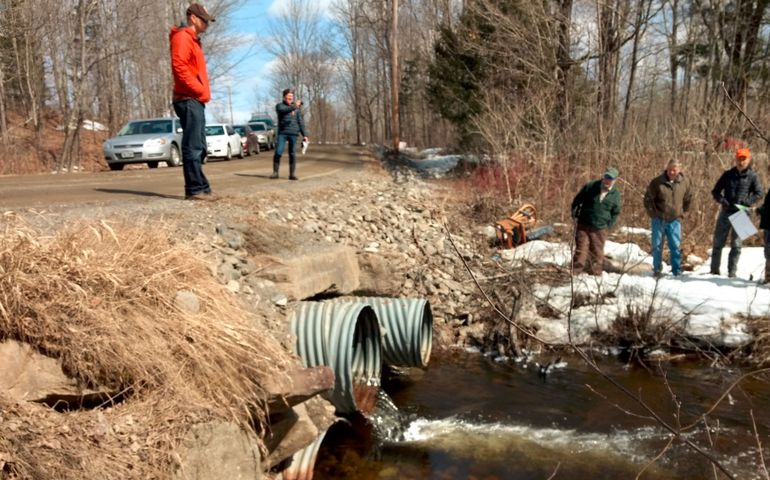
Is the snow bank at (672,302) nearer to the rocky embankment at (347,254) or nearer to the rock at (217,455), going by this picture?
the rocky embankment at (347,254)

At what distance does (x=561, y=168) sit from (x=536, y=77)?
3.92 m

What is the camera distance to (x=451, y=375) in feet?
24.8

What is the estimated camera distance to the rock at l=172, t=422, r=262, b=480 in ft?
11.7

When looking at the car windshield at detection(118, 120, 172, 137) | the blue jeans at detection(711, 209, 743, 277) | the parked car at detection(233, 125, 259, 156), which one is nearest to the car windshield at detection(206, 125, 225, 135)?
the parked car at detection(233, 125, 259, 156)

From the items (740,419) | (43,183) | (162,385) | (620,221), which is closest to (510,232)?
(620,221)

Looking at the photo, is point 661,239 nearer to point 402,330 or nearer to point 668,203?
point 668,203

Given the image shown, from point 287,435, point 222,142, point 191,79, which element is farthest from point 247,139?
point 287,435

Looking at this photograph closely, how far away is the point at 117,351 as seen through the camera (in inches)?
147

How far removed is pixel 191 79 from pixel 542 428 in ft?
16.5

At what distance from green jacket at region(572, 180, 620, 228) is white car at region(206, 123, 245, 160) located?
16.4 meters

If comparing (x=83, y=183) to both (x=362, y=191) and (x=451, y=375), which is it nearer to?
(x=362, y=191)

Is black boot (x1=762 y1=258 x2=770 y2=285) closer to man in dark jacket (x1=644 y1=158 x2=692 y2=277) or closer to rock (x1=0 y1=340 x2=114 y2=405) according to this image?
man in dark jacket (x1=644 y1=158 x2=692 y2=277)

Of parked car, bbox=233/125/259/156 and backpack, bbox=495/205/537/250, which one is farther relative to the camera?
parked car, bbox=233/125/259/156

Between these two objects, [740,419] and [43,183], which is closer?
[740,419]
